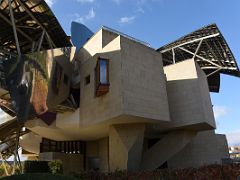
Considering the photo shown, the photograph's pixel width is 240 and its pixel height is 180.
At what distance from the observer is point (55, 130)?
29.2 m

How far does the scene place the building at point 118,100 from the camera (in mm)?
22766

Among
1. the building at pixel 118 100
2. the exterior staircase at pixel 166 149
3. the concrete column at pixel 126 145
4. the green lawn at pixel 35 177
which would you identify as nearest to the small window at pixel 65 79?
the building at pixel 118 100

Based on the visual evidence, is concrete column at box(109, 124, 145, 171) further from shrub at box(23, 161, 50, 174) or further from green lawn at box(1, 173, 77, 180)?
green lawn at box(1, 173, 77, 180)

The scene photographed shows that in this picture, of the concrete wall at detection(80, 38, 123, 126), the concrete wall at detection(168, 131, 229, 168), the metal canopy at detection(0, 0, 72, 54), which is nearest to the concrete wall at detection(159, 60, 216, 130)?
the concrete wall at detection(168, 131, 229, 168)

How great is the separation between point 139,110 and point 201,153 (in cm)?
1256

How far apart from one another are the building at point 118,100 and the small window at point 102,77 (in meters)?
0.08

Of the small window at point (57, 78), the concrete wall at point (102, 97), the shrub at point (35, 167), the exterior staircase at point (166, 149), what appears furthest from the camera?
the exterior staircase at point (166, 149)

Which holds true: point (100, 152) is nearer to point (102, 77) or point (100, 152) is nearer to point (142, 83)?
point (102, 77)

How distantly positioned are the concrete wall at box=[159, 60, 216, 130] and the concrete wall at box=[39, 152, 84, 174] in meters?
12.6

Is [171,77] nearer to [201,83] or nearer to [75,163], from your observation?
[201,83]

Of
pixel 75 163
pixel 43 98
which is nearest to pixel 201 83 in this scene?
pixel 43 98

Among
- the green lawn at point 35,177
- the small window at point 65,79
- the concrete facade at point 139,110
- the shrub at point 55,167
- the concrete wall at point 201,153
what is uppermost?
the small window at point 65,79

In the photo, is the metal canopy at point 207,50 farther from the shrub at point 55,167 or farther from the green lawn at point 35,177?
the green lawn at point 35,177

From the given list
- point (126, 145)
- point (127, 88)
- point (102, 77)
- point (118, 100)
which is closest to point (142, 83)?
point (127, 88)
